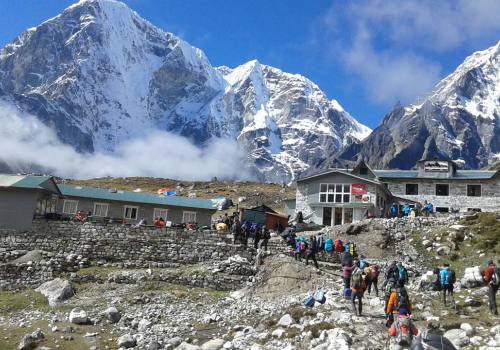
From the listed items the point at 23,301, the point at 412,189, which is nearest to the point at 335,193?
the point at 412,189

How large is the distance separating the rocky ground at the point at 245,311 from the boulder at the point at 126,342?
1.7 inches

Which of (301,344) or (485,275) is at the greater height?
(485,275)

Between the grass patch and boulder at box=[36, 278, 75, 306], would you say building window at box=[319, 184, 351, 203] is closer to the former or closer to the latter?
boulder at box=[36, 278, 75, 306]

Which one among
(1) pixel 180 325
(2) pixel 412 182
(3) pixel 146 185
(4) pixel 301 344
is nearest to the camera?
(4) pixel 301 344

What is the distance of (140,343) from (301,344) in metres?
7.46

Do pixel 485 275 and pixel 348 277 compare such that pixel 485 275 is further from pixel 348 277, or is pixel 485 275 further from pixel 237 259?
pixel 237 259

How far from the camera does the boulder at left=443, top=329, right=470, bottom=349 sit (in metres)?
21.1

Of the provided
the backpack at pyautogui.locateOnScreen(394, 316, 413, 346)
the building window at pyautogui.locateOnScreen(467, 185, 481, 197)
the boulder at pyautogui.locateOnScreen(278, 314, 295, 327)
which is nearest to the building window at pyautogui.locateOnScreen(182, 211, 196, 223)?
the boulder at pyautogui.locateOnScreen(278, 314, 295, 327)

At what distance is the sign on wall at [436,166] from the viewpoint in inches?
2692

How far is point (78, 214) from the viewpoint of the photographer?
50.7m

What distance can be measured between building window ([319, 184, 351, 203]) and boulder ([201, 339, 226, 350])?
1568 inches

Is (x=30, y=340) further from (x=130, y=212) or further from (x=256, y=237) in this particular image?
(x=130, y=212)

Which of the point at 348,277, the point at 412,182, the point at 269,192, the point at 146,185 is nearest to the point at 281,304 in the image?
the point at 348,277

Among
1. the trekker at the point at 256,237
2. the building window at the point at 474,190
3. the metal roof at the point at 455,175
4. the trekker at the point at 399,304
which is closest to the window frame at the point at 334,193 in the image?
the metal roof at the point at 455,175
